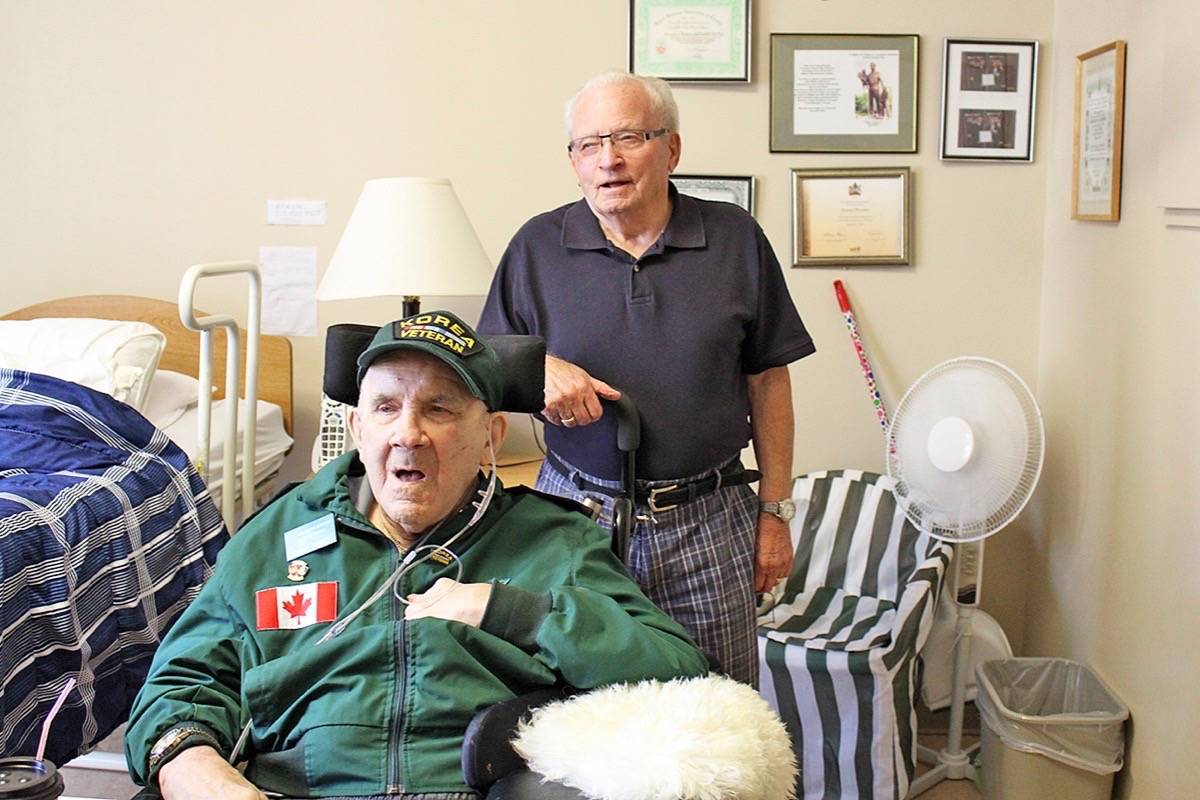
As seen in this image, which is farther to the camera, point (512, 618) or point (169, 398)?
point (169, 398)

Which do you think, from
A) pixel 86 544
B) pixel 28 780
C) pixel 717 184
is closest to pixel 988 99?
pixel 717 184

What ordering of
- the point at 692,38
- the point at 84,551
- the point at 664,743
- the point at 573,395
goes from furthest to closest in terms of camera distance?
the point at 692,38
the point at 84,551
the point at 573,395
the point at 664,743

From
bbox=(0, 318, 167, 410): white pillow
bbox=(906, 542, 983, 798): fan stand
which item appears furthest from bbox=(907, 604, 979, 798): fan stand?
bbox=(0, 318, 167, 410): white pillow

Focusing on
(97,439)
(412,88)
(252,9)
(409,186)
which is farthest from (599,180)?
(252,9)

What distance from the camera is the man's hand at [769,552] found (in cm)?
239

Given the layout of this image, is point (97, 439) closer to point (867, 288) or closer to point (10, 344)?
point (10, 344)

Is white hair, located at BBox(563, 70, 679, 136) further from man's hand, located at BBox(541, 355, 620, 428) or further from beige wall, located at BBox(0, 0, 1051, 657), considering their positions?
beige wall, located at BBox(0, 0, 1051, 657)

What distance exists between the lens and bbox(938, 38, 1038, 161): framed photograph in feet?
11.6

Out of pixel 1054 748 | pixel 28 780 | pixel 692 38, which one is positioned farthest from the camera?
pixel 692 38

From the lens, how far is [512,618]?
1673 millimetres

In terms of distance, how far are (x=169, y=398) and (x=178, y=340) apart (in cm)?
29

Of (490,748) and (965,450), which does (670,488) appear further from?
(965,450)

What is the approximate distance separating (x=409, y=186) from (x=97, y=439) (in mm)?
919

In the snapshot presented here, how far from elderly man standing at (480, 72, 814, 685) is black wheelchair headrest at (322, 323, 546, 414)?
0.30 m
